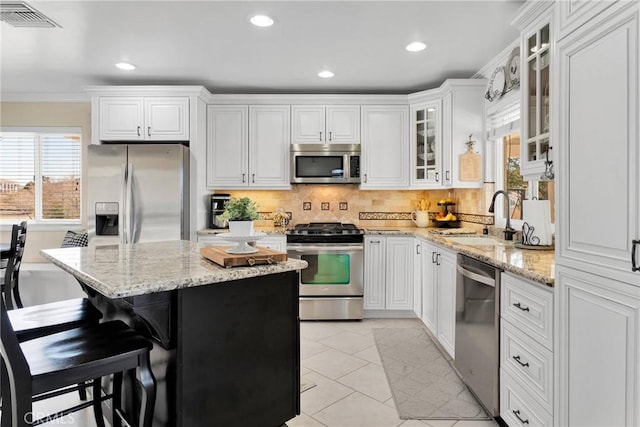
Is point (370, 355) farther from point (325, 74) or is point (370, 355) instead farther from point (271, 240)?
point (325, 74)

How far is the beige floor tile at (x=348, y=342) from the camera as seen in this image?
3240 mm

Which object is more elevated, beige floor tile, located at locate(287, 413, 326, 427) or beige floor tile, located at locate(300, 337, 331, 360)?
beige floor tile, located at locate(300, 337, 331, 360)

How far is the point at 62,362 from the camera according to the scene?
1.31 meters

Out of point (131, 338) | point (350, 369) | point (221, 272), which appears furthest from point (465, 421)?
point (131, 338)

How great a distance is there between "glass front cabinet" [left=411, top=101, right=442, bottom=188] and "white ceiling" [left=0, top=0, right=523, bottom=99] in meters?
0.31

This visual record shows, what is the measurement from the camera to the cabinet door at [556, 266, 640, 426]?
1171mm

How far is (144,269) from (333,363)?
6.07 feet

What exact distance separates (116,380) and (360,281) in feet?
8.35

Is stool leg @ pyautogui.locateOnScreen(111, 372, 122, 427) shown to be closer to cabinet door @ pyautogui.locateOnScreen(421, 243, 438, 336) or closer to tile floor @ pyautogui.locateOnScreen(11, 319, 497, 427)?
tile floor @ pyautogui.locateOnScreen(11, 319, 497, 427)

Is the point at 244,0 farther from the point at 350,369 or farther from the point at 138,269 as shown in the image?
the point at 350,369

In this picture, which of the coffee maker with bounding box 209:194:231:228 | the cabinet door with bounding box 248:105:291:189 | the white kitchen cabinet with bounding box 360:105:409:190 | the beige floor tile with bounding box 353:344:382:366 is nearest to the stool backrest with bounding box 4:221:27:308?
the coffee maker with bounding box 209:194:231:228

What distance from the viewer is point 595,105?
4.34 feet

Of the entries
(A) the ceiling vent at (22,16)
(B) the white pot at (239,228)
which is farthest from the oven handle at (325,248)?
(A) the ceiling vent at (22,16)

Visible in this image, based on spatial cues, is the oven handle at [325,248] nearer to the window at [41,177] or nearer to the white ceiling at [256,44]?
the white ceiling at [256,44]
